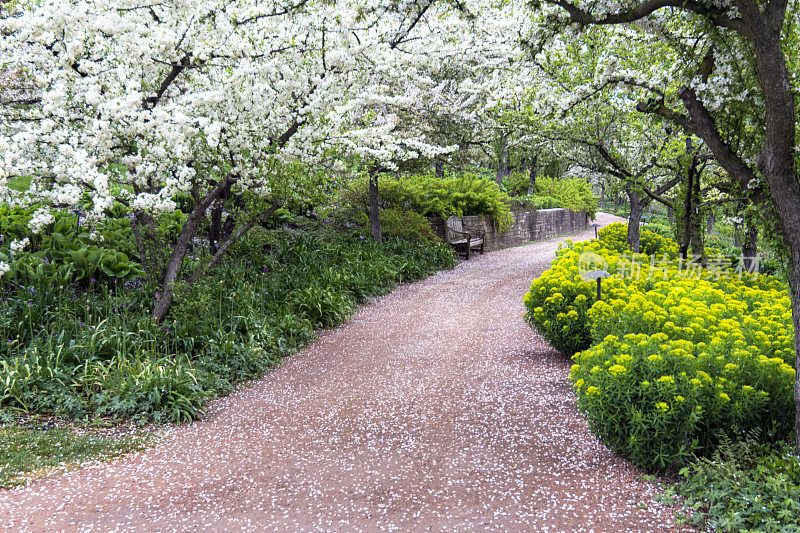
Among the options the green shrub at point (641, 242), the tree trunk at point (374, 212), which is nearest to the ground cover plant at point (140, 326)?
the tree trunk at point (374, 212)

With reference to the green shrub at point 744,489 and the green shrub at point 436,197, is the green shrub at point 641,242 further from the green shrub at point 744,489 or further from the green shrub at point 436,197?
the green shrub at point 744,489

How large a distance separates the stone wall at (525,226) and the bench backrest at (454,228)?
0.19 m

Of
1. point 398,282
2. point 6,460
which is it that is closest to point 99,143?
point 6,460

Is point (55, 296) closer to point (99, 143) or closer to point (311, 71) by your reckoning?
point (99, 143)

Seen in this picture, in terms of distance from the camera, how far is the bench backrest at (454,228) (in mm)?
13156

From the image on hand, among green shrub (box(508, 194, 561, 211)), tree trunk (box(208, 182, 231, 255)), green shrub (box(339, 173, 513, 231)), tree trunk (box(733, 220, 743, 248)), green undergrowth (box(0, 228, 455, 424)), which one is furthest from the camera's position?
green shrub (box(508, 194, 561, 211))

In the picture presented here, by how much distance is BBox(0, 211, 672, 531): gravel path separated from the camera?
2877 millimetres

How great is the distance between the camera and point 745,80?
9.25 ft

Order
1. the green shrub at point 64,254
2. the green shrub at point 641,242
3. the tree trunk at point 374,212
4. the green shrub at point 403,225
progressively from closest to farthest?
the green shrub at point 64,254 → the green shrub at point 641,242 → the tree trunk at point 374,212 → the green shrub at point 403,225

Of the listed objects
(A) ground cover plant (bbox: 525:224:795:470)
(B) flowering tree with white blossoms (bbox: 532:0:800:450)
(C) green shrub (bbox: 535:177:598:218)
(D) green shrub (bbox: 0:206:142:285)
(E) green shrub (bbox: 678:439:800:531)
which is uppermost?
(C) green shrub (bbox: 535:177:598:218)

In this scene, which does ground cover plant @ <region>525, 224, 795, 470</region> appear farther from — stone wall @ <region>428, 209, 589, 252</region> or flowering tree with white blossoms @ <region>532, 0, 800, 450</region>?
stone wall @ <region>428, 209, 589, 252</region>

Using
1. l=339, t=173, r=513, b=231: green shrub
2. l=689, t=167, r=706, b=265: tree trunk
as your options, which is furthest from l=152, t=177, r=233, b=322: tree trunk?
l=339, t=173, r=513, b=231: green shrub

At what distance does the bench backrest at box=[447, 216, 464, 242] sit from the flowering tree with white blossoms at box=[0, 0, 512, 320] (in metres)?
6.77

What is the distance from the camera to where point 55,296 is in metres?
5.79
